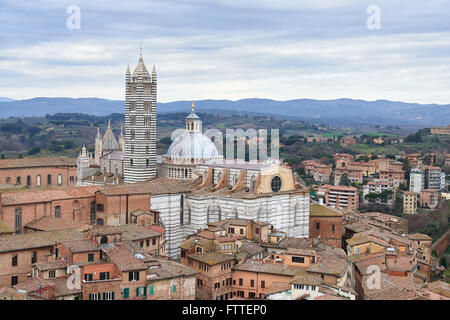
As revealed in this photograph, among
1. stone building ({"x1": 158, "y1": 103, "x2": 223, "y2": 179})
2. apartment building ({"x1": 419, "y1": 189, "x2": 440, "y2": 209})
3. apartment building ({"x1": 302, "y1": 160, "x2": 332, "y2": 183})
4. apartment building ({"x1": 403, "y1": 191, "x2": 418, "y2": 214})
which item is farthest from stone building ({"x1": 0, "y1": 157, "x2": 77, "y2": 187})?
apartment building ({"x1": 419, "y1": 189, "x2": 440, "y2": 209})

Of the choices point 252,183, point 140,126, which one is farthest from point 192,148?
point 252,183

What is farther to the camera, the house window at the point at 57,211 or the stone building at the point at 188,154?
the stone building at the point at 188,154

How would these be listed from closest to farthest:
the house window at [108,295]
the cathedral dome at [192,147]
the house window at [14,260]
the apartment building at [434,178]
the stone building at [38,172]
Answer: the house window at [108,295], the house window at [14,260], the cathedral dome at [192,147], the stone building at [38,172], the apartment building at [434,178]

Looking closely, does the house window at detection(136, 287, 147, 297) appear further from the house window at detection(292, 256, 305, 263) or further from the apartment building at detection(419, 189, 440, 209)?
the apartment building at detection(419, 189, 440, 209)

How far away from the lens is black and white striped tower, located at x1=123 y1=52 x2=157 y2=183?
41906 mm

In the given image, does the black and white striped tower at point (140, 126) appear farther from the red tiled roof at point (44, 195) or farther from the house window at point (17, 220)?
the house window at point (17, 220)

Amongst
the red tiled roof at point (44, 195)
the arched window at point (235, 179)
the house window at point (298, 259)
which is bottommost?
the house window at point (298, 259)

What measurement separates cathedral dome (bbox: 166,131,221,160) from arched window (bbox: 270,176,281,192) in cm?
694

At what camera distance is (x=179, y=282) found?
2355 cm

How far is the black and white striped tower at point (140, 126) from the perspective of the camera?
137ft

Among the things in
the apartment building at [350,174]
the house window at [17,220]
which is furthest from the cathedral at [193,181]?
the apartment building at [350,174]

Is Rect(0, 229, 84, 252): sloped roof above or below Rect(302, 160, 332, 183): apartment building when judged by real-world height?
above

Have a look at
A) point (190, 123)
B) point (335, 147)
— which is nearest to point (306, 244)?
point (190, 123)
